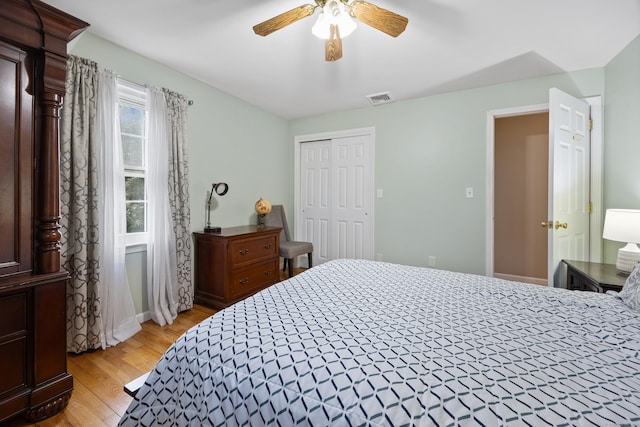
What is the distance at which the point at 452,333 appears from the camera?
1.01 m

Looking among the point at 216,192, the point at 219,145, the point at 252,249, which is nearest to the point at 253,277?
the point at 252,249

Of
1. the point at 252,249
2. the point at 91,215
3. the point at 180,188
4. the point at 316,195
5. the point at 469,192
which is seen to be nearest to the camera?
the point at 91,215

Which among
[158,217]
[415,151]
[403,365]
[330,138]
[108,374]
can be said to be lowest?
[108,374]

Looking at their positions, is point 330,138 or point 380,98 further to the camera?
point 330,138

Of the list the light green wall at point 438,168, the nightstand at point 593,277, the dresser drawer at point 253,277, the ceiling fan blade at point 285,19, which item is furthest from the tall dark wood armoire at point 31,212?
the nightstand at point 593,277

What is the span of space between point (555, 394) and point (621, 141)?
284 cm

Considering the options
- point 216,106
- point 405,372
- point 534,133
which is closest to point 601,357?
point 405,372

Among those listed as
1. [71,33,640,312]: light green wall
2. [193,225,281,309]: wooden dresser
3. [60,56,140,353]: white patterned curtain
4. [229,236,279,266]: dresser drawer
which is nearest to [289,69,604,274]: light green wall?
[71,33,640,312]: light green wall

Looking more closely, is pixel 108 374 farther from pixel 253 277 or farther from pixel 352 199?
pixel 352 199

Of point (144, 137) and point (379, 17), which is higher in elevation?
point (379, 17)

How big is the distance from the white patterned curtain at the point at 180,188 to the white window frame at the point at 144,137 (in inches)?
7.9

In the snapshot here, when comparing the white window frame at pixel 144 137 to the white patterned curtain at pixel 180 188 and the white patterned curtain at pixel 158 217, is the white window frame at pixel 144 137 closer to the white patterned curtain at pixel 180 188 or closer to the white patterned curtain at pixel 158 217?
the white patterned curtain at pixel 158 217

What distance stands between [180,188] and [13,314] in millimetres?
1591

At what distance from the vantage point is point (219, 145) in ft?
10.9
